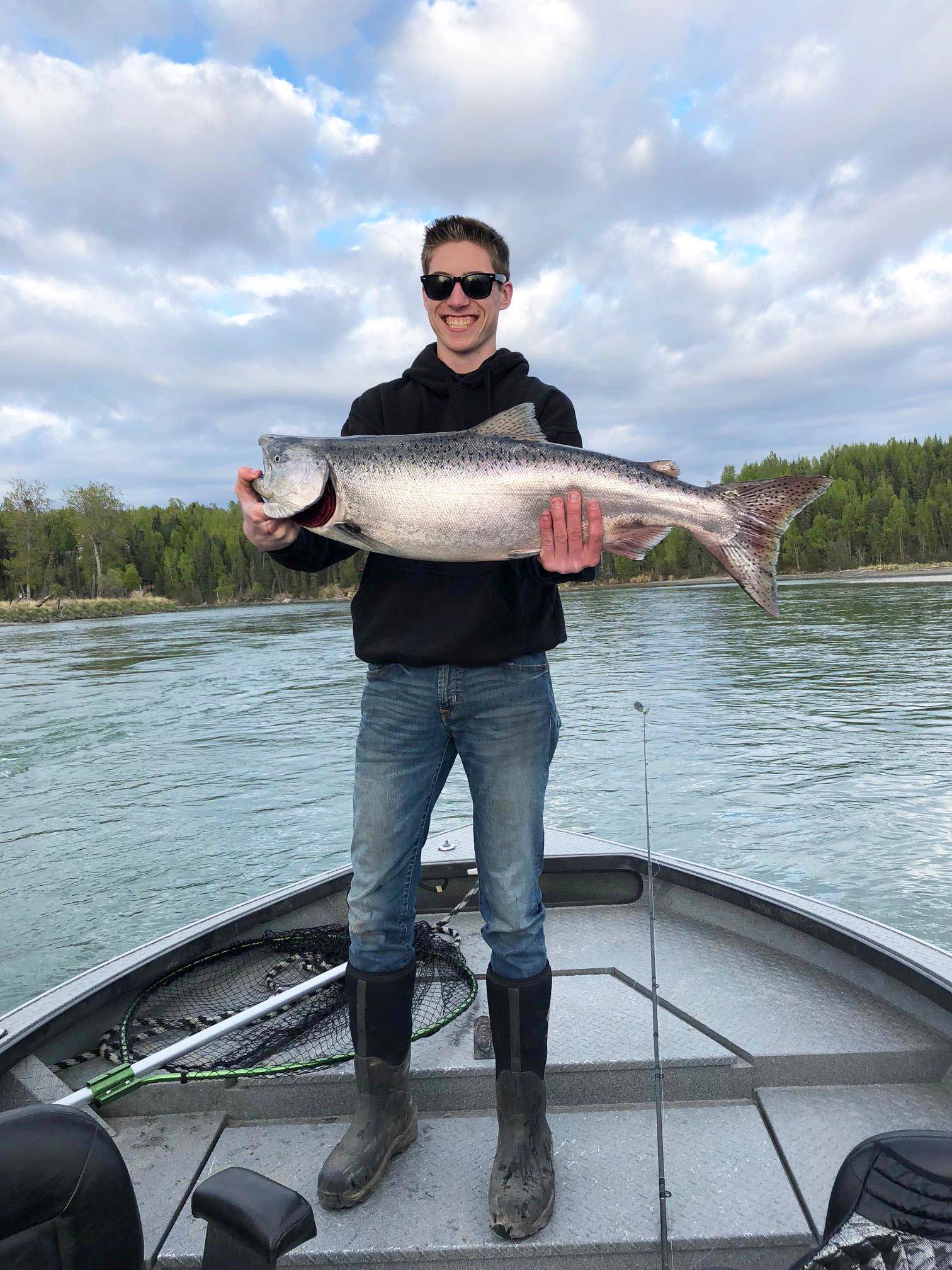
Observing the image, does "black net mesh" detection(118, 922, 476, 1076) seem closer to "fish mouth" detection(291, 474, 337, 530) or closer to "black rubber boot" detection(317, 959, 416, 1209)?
"black rubber boot" detection(317, 959, 416, 1209)

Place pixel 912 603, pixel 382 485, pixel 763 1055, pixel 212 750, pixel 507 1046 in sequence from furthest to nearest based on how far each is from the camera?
1. pixel 912 603
2. pixel 212 750
3. pixel 763 1055
4. pixel 382 485
5. pixel 507 1046

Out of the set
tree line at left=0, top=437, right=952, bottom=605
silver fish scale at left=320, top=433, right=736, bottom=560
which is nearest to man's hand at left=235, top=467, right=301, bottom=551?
silver fish scale at left=320, top=433, right=736, bottom=560

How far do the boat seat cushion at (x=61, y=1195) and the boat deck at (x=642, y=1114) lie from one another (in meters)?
1.09

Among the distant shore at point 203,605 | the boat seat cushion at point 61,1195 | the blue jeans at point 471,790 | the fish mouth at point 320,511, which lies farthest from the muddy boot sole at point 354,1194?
the distant shore at point 203,605

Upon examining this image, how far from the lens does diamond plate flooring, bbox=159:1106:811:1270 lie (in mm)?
2570

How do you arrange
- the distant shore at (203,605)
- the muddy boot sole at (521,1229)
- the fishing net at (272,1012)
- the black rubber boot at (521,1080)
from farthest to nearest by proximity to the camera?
the distant shore at (203,605), the fishing net at (272,1012), the black rubber boot at (521,1080), the muddy boot sole at (521,1229)

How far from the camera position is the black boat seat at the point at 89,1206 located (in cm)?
156

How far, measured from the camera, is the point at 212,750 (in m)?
15.9

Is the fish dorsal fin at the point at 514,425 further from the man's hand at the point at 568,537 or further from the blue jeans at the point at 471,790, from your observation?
the blue jeans at the point at 471,790

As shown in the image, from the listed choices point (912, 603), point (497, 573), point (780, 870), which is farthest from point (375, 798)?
point (912, 603)

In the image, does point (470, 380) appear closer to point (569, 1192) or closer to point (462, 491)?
point (462, 491)

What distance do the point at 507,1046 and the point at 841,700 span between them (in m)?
16.5

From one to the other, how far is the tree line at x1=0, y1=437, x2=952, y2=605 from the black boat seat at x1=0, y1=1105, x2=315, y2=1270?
3765 inches

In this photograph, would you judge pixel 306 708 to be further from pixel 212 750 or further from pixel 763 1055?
pixel 763 1055
